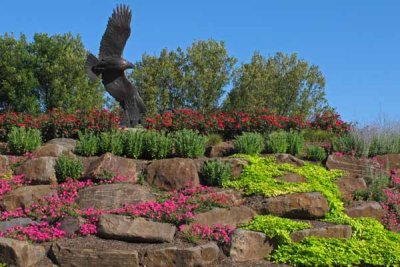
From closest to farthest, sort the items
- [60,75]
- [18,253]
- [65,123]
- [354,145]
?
1. [18,253]
2. [354,145]
3. [65,123]
4. [60,75]

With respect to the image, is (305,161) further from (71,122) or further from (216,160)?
(71,122)

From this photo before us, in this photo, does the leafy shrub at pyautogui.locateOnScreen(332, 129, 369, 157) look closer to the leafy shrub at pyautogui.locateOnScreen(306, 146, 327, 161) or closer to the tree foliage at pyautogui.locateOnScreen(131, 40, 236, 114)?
the leafy shrub at pyautogui.locateOnScreen(306, 146, 327, 161)

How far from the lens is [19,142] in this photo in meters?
10.3

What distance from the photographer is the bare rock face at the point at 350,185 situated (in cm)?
962

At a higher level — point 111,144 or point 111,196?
point 111,144

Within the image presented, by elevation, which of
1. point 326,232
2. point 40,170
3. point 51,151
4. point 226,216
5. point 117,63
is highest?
point 117,63

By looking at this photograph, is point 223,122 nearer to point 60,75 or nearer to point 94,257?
point 94,257

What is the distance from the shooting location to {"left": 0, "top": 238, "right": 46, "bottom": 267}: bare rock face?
6570 millimetres

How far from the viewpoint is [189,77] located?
2819 centimetres

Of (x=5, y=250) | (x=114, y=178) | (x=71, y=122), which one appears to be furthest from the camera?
(x=71, y=122)

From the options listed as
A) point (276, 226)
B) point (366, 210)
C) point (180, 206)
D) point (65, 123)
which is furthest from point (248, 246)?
point (65, 123)

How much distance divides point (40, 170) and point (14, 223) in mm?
1581

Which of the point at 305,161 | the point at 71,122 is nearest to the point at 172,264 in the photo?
the point at 305,161

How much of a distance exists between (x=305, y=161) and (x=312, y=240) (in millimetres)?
3429
